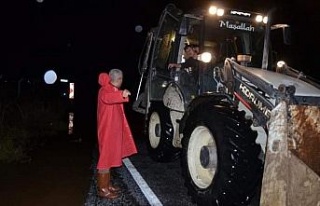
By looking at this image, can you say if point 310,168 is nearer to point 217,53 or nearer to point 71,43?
point 217,53

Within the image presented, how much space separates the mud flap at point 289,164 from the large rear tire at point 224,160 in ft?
2.28

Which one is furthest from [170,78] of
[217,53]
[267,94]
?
[267,94]

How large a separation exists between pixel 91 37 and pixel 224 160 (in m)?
59.0

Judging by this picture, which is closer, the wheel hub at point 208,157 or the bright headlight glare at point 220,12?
the wheel hub at point 208,157

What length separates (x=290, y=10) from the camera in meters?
17.9

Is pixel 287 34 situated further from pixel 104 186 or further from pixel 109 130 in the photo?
pixel 104 186

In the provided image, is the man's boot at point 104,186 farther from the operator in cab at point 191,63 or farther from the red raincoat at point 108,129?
the operator in cab at point 191,63

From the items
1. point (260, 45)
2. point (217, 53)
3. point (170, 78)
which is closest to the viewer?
point (217, 53)

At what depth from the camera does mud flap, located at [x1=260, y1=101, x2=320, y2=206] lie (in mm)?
4332

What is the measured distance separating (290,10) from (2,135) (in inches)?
511

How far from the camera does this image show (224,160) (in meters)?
5.29

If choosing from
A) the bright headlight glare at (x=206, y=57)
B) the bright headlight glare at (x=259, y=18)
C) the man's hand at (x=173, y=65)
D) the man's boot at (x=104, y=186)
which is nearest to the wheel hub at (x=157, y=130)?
the man's hand at (x=173, y=65)

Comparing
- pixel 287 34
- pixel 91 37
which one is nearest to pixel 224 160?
pixel 287 34

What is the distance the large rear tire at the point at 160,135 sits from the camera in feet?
26.7
